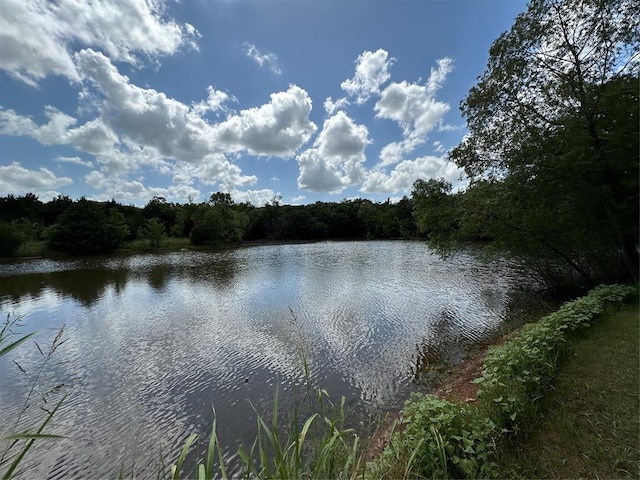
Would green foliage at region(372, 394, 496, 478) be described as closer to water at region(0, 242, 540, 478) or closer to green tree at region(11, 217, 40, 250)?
water at region(0, 242, 540, 478)

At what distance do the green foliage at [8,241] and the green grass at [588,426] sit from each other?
49.0 metres

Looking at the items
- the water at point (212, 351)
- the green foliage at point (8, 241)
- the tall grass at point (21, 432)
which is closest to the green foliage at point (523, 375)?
the water at point (212, 351)

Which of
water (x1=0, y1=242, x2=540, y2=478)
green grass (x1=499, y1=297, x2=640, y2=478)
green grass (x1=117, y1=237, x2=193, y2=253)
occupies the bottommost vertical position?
water (x1=0, y1=242, x2=540, y2=478)

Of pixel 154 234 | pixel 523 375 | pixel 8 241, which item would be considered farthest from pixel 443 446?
pixel 154 234

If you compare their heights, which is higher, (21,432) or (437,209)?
(437,209)

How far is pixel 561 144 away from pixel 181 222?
62.4 m

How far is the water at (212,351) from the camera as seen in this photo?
4977 millimetres

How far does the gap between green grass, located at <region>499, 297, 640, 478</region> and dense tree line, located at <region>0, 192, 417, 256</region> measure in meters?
48.0

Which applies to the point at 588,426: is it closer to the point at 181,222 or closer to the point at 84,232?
the point at 84,232

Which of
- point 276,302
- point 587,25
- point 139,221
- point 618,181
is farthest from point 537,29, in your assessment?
point 139,221

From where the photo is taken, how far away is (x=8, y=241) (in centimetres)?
3391

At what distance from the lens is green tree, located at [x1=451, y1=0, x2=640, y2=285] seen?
7.47m

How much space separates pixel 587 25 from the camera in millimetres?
8062

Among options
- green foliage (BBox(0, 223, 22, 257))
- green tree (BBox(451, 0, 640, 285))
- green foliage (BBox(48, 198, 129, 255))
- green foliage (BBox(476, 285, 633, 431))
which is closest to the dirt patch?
green foliage (BBox(476, 285, 633, 431))
